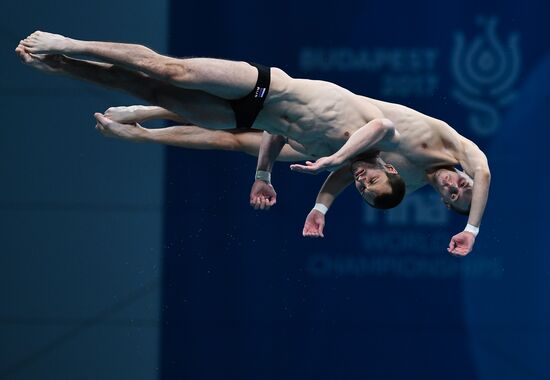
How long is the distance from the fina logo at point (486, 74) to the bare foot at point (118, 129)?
2581mm

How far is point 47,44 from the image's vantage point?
5.75 meters

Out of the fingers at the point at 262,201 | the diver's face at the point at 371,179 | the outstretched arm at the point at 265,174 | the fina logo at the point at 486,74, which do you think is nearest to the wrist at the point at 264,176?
the outstretched arm at the point at 265,174

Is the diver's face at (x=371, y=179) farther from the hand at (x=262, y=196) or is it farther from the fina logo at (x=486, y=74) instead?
the fina logo at (x=486, y=74)

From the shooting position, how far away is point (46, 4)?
8.61 m

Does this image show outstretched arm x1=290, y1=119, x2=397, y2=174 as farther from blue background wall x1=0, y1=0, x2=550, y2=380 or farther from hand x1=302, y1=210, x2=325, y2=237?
blue background wall x1=0, y1=0, x2=550, y2=380

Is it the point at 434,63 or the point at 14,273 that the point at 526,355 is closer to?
the point at 434,63

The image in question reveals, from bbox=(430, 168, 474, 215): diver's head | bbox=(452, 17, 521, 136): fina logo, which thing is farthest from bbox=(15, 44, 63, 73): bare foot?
bbox=(452, 17, 521, 136): fina logo

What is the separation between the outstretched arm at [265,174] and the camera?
6.69 meters

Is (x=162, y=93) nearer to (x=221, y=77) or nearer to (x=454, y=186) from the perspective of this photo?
(x=221, y=77)

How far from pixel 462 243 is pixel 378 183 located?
91 cm

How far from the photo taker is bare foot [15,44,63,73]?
19.1 feet

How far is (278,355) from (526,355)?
6.06 ft

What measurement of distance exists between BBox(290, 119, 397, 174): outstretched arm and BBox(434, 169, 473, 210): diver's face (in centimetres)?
68

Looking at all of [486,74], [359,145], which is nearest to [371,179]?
[359,145]
